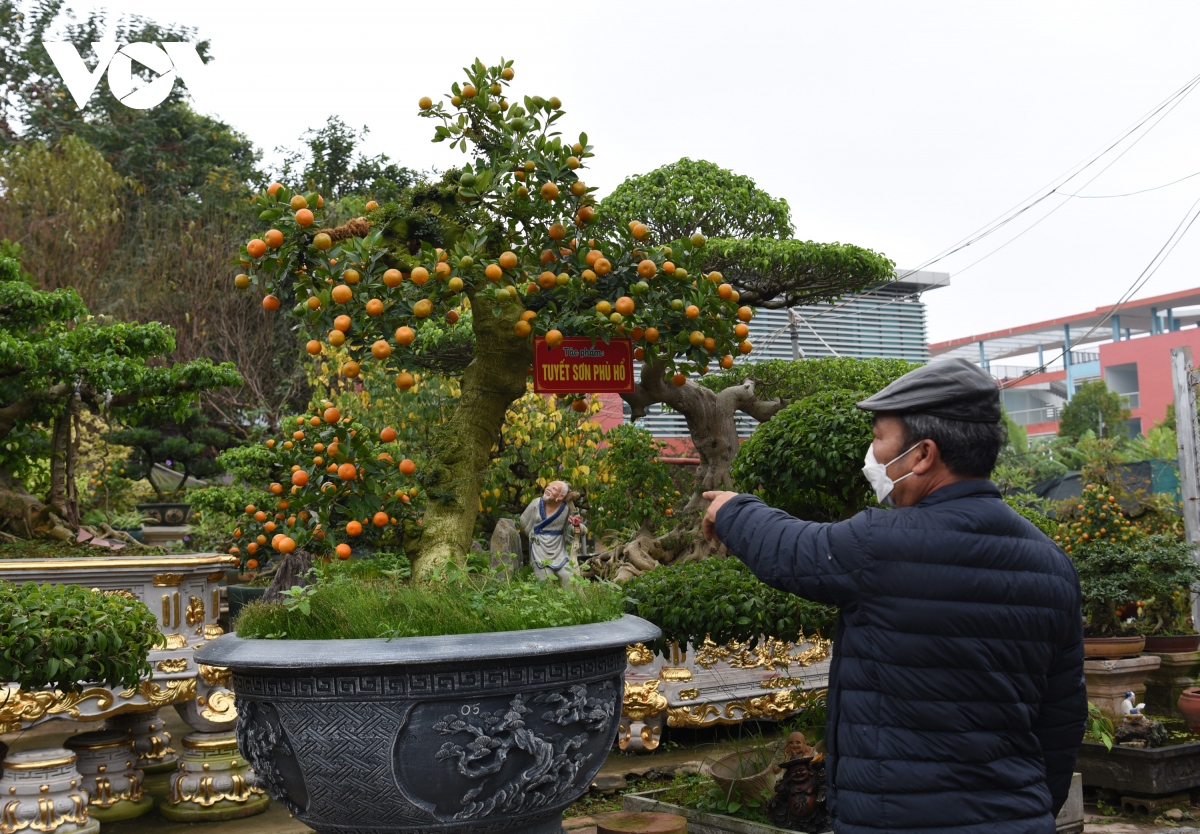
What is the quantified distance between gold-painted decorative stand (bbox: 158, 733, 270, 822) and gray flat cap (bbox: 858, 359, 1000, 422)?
4.40 m

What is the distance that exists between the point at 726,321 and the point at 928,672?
1.77 meters

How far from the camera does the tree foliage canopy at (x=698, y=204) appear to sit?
886 cm

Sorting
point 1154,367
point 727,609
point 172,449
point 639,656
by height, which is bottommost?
point 639,656

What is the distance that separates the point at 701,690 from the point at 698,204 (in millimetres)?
4365

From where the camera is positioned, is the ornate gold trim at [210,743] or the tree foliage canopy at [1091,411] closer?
the ornate gold trim at [210,743]

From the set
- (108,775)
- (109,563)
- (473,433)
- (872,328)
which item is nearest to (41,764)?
(108,775)

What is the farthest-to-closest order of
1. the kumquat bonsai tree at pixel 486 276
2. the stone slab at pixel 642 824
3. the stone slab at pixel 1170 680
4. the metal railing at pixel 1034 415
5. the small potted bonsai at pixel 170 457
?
the metal railing at pixel 1034 415, the small potted bonsai at pixel 170 457, the stone slab at pixel 1170 680, the stone slab at pixel 642 824, the kumquat bonsai tree at pixel 486 276

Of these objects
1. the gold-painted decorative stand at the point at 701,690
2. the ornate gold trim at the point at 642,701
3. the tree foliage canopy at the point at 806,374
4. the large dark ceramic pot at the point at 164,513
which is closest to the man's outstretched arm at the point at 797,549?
the gold-painted decorative stand at the point at 701,690

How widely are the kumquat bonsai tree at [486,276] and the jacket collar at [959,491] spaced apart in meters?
1.40

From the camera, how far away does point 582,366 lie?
3451mm

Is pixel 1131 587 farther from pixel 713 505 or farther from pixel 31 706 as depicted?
pixel 31 706

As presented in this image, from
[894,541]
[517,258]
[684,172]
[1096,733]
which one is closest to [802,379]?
[684,172]

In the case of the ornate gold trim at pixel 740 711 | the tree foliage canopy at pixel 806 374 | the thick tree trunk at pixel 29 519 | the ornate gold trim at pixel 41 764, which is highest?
the tree foliage canopy at pixel 806 374

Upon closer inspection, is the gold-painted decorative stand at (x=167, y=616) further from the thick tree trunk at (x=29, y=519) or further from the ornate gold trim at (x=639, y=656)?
the ornate gold trim at (x=639, y=656)
